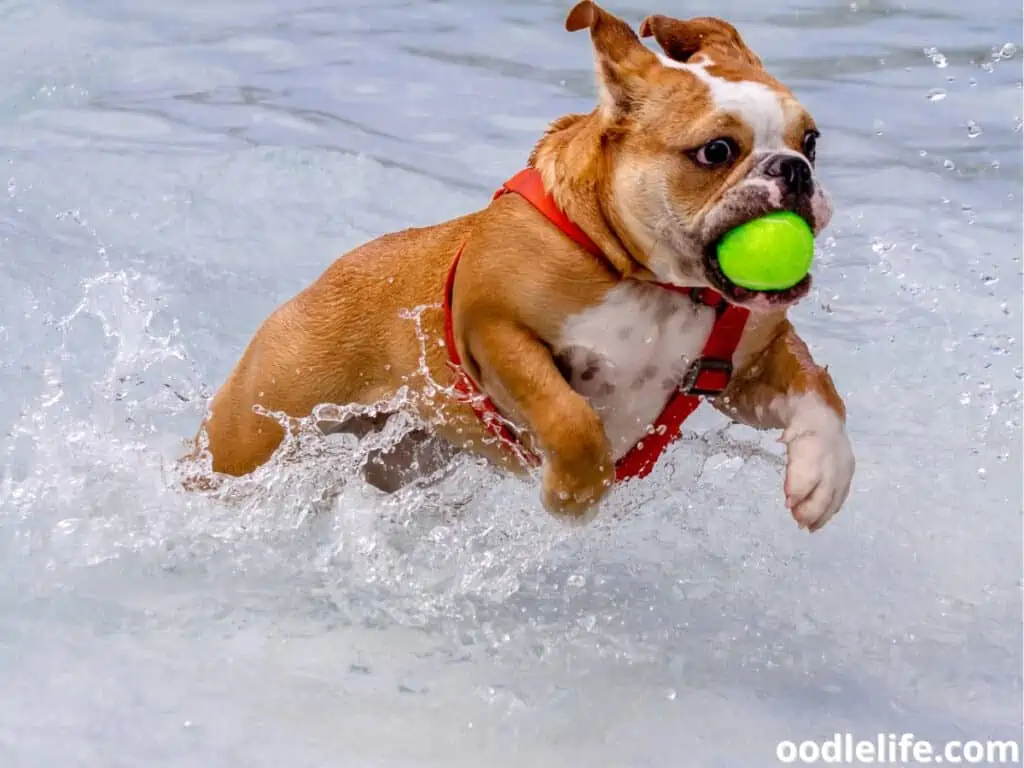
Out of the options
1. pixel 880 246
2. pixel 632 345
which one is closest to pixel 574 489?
pixel 632 345

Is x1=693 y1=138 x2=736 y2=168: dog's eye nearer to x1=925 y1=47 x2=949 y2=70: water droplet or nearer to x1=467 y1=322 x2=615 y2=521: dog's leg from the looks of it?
x1=467 y1=322 x2=615 y2=521: dog's leg

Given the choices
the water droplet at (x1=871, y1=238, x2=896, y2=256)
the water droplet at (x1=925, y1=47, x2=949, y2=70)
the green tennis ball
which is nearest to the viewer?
the green tennis ball

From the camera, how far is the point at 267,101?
674 centimetres

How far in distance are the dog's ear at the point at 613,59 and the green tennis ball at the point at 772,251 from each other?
35 cm

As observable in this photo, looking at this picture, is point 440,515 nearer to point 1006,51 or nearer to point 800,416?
point 800,416

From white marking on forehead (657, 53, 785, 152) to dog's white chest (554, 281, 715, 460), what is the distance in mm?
377

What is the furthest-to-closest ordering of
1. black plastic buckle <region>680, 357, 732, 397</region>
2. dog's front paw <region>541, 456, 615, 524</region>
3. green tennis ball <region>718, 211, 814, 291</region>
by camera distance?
black plastic buckle <region>680, 357, 732, 397</region> → dog's front paw <region>541, 456, 615, 524</region> → green tennis ball <region>718, 211, 814, 291</region>

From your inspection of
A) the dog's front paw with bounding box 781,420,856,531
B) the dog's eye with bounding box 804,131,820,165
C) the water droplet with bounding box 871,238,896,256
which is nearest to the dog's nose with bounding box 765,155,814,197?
the dog's eye with bounding box 804,131,820,165

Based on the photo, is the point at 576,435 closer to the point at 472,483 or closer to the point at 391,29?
the point at 472,483

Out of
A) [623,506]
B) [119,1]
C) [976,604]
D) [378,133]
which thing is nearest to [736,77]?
[623,506]

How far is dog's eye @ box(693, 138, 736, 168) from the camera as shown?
2.78 meters

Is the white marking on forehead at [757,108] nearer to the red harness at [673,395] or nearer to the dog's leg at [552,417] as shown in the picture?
the red harness at [673,395]

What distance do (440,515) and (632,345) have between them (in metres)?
0.97

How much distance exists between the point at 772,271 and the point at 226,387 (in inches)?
58.6
